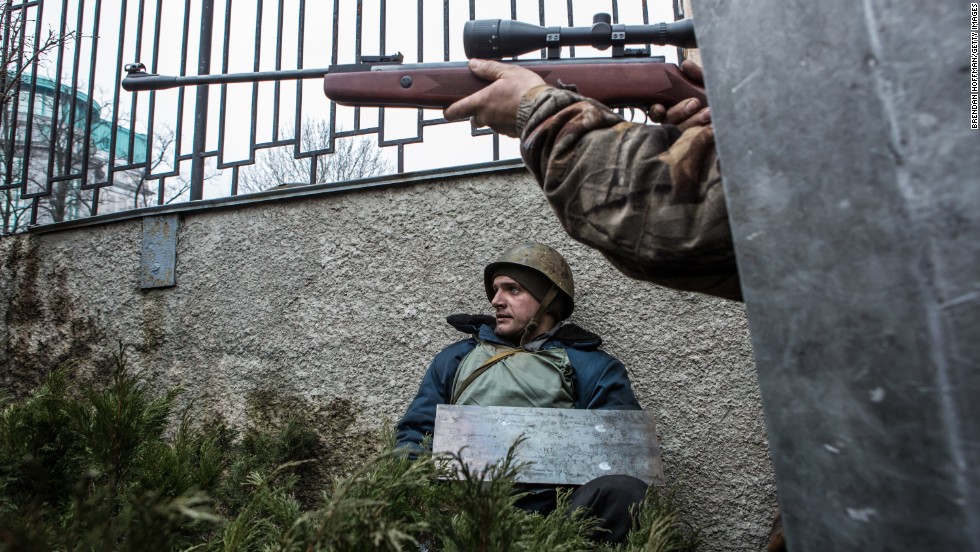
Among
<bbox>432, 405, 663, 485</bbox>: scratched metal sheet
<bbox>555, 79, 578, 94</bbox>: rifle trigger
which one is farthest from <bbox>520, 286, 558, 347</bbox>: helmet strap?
<bbox>555, 79, 578, 94</bbox>: rifle trigger

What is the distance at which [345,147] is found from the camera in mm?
4461

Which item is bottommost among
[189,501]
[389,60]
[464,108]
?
[189,501]

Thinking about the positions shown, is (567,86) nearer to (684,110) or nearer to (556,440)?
(684,110)

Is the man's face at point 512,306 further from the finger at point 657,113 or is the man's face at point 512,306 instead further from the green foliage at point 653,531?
the finger at point 657,113

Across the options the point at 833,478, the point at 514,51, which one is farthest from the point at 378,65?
the point at 833,478

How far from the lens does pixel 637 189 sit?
1117 millimetres

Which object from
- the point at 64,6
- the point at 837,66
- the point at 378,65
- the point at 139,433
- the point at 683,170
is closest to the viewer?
the point at 837,66

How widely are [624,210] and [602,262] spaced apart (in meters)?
2.41

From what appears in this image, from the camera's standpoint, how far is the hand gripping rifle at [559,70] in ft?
5.85

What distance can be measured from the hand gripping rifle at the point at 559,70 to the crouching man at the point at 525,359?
1.36m

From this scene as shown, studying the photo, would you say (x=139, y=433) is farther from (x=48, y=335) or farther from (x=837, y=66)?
(x=48, y=335)

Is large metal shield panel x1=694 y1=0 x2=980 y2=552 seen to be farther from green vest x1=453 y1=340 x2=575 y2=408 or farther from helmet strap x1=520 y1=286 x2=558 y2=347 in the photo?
helmet strap x1=520 y1=286 x2=558 y2=347

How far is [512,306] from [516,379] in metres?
0.45

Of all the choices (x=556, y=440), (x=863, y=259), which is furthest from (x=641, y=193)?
(x=556, y=440)
